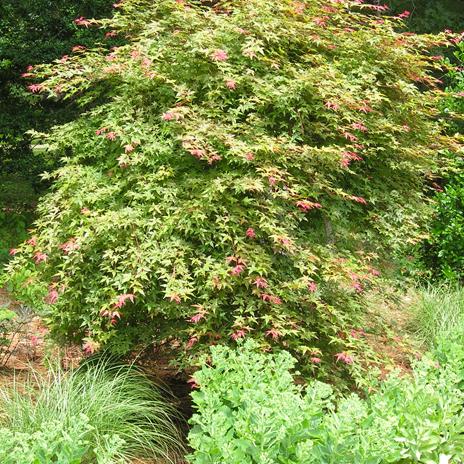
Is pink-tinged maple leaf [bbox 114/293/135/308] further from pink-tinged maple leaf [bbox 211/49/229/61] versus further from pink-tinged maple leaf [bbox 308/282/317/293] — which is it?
pink-tinged maple leaf [bbox 211/49/229/61]

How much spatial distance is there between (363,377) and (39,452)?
236 cm

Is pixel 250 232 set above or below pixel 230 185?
below

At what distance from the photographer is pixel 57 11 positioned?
8.98 m

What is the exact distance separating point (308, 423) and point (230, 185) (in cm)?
166

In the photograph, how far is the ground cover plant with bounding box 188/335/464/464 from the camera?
104 inches

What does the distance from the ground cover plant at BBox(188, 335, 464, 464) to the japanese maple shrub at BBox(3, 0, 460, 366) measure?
63 centimetres

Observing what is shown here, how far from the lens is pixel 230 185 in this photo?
3934 millimetres

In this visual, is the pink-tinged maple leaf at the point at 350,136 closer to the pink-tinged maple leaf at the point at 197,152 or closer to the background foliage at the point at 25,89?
the pink-tinged maple leaf at the point at 197,152

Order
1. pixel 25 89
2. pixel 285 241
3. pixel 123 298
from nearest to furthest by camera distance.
A: pixel 123 298
pixel 285 241
pixel 25 89

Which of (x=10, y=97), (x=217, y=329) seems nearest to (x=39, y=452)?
(x=217, y=329)

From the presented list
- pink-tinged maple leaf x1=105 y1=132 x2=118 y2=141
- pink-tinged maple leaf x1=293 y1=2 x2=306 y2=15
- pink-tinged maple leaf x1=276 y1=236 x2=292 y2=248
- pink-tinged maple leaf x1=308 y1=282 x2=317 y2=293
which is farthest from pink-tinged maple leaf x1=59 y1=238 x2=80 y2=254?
pink-tinged maple leaf x1=293 y1=2 x2=306 y2=15

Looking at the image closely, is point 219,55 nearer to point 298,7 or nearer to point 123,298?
point 298,7

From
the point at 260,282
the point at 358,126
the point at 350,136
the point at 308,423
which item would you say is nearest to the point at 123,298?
the point at 260,282

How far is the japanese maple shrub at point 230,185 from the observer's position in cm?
384
